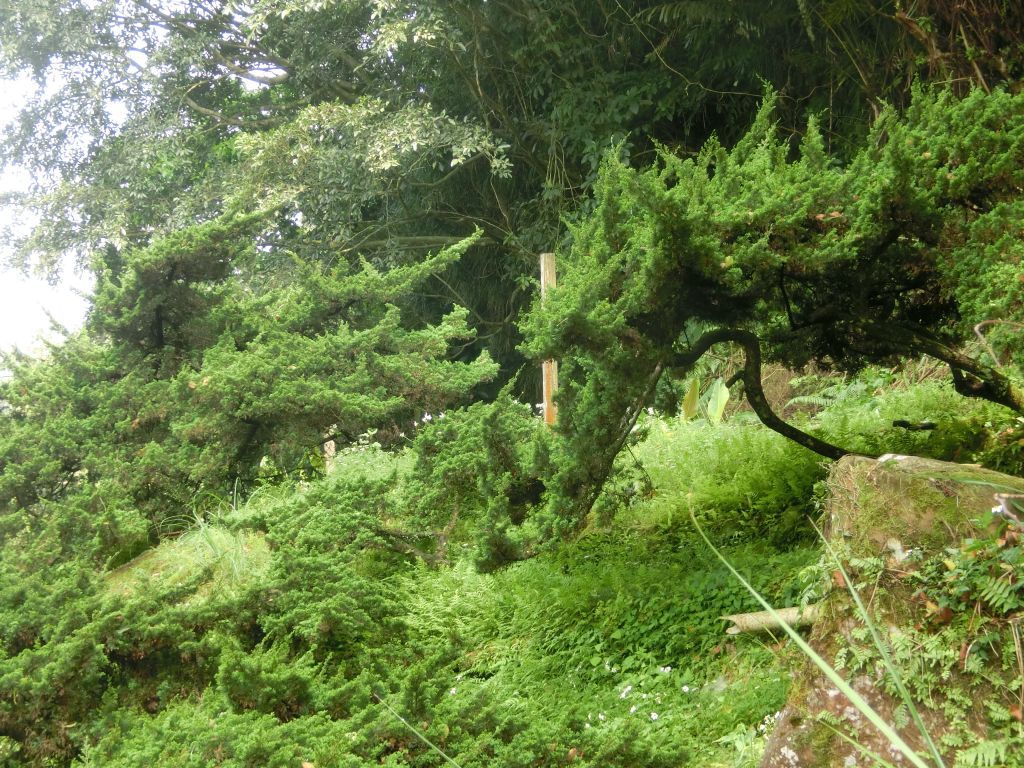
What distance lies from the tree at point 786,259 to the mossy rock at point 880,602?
0.70 metres

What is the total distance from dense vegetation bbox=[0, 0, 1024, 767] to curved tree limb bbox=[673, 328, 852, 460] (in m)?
0.02

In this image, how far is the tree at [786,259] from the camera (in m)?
3.36

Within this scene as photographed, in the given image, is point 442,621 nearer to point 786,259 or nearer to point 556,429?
point 556,429

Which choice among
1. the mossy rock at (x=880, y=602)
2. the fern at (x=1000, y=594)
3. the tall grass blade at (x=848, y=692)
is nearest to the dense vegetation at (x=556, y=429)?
the fern at (x=1000, y=594)

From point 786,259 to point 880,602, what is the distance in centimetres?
138

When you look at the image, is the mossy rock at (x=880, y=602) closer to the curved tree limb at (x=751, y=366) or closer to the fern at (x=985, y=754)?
the fern at (x=985, y=754)

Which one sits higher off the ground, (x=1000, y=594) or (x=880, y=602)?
(x=1000, y=594)

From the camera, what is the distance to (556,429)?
12.5 feet

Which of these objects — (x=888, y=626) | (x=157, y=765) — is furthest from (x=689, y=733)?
(x=157, y=765)

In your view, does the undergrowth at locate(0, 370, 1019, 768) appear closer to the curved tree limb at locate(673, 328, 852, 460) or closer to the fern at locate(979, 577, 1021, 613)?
the fern at locate(979, 577, 1021, 613)

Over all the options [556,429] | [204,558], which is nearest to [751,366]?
[556,429]

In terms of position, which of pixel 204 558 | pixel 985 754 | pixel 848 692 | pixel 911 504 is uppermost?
pixel 848 692

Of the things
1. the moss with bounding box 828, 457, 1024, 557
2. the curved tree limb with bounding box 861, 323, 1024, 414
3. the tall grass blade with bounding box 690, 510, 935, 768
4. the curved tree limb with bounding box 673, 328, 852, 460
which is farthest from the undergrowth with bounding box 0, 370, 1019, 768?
the tall grass blade with bounding box 690, 510, 935, 768

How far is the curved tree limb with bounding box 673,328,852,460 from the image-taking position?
386cm
